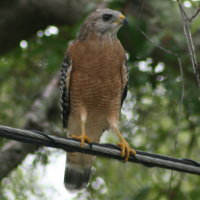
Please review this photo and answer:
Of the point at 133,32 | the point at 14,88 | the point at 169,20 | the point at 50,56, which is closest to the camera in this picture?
the point at 133,32

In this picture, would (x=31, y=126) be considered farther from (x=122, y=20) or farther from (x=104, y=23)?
(x=122, y=20)

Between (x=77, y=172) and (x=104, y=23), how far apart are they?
1.99m

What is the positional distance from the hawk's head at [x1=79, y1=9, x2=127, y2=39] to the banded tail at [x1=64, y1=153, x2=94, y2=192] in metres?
1.67

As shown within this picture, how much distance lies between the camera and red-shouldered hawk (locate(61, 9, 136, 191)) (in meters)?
6.05

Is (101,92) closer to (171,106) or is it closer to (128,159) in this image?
(128,159)

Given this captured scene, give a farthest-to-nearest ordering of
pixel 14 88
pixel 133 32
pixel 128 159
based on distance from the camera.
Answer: pixel 14 88, pixel 133 32, pixel 128 159

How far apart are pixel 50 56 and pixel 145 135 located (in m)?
2.34

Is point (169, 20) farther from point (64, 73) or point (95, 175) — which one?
point (95, 175)

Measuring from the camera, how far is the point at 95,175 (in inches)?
332

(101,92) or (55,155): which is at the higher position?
(101,92)

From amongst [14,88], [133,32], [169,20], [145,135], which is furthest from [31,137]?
[14,88]

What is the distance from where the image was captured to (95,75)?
605 cm

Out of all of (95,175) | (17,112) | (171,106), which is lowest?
(95,175)

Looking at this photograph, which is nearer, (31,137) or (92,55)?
(31,137)
